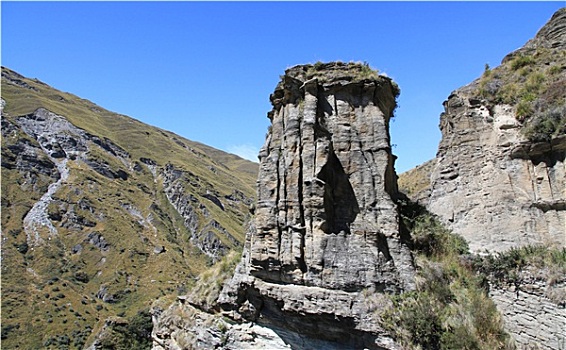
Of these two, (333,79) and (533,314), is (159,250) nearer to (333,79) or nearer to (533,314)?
(333,79)

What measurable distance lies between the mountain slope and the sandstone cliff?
27.1 m

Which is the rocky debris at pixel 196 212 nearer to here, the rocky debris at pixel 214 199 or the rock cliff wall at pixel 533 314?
the rocky debris at pixel 214 199

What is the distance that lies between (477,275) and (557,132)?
5754 millimetres

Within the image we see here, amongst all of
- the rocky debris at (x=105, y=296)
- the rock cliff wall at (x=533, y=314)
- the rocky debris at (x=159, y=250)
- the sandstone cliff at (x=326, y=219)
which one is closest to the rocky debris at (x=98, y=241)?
the rocky debris at (x=159, y=250)

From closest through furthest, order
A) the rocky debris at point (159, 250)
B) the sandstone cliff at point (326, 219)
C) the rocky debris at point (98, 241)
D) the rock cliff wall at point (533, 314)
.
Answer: the rock cliff wall at point (533, 314) → the sandstone cliff at point (326, 219) → the rocky debris at point (98, 241) → the rocky debris at point (159, 250)

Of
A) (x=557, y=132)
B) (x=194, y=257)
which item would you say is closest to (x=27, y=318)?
(x=194, y=257)

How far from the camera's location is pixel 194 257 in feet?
355

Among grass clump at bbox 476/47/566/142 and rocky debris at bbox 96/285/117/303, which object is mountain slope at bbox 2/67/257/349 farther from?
grass clump at bbox 476/47/566/142

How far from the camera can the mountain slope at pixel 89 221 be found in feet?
229

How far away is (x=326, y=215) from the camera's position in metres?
15.3

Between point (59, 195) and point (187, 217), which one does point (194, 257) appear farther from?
point (59, 195)

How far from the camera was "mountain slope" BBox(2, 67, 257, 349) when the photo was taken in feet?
229

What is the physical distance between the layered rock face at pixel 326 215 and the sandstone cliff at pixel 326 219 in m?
0.04

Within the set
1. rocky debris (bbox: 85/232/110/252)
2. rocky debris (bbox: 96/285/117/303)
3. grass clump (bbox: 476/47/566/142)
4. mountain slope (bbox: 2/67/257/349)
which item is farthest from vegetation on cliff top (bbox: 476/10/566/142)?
rocky debris (bbox: 85/232/110/252)
